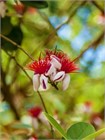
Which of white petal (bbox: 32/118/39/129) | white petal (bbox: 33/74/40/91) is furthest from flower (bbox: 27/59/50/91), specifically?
white petal (bbox: 32/118/39/129)

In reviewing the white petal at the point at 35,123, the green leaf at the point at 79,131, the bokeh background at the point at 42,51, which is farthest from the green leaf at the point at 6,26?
the green leaf at the point at 79,131

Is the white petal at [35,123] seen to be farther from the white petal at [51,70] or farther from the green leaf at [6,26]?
the white petal at [51,70]

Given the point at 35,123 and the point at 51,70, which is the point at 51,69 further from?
the point at 35,123

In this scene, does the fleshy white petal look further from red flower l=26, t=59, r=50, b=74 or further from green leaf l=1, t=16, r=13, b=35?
green leaf l=1, t=16, r=13, b=35

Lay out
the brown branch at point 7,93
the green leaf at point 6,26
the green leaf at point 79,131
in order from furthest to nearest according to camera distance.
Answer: the brown branch at point 7,93 → the green leaf at point 6,26 → the green leaf at point 79,131

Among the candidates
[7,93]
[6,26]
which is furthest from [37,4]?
[7,93]
